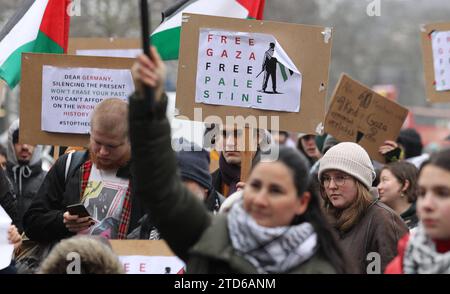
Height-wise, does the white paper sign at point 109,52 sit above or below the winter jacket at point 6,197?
above

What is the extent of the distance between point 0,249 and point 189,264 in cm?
159

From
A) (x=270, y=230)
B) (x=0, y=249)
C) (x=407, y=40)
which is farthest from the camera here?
(x=407, y=40)

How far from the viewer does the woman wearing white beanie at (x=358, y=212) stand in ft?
19.7

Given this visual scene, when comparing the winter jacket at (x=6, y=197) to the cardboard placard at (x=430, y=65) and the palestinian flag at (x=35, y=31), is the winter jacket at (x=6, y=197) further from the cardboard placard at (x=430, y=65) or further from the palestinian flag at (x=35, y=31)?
the cardboard placard at (x=430, y=65)

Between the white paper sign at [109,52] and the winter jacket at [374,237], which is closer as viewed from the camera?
the winter jacket at [374,237]

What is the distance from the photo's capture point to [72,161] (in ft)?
20.2

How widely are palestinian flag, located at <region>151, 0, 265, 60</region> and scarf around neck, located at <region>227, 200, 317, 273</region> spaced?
13.3ft

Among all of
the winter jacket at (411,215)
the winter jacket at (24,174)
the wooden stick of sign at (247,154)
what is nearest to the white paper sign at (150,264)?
the wooden stick of sign at (247,154)

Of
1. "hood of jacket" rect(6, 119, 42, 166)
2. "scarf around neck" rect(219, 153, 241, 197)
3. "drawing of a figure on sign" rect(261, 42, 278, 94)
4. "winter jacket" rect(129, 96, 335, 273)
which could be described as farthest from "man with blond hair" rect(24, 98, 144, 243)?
"hood of jacket" rect(6, 119, 42, 166)

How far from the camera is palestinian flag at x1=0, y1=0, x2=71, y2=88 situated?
7.89 metres

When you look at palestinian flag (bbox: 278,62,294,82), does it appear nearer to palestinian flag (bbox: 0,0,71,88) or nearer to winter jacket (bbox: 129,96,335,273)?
palestinian flag (bbox: 0,0,71,88)

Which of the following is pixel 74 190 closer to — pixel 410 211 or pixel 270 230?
pixel 270 230

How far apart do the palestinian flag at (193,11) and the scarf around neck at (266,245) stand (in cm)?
405
